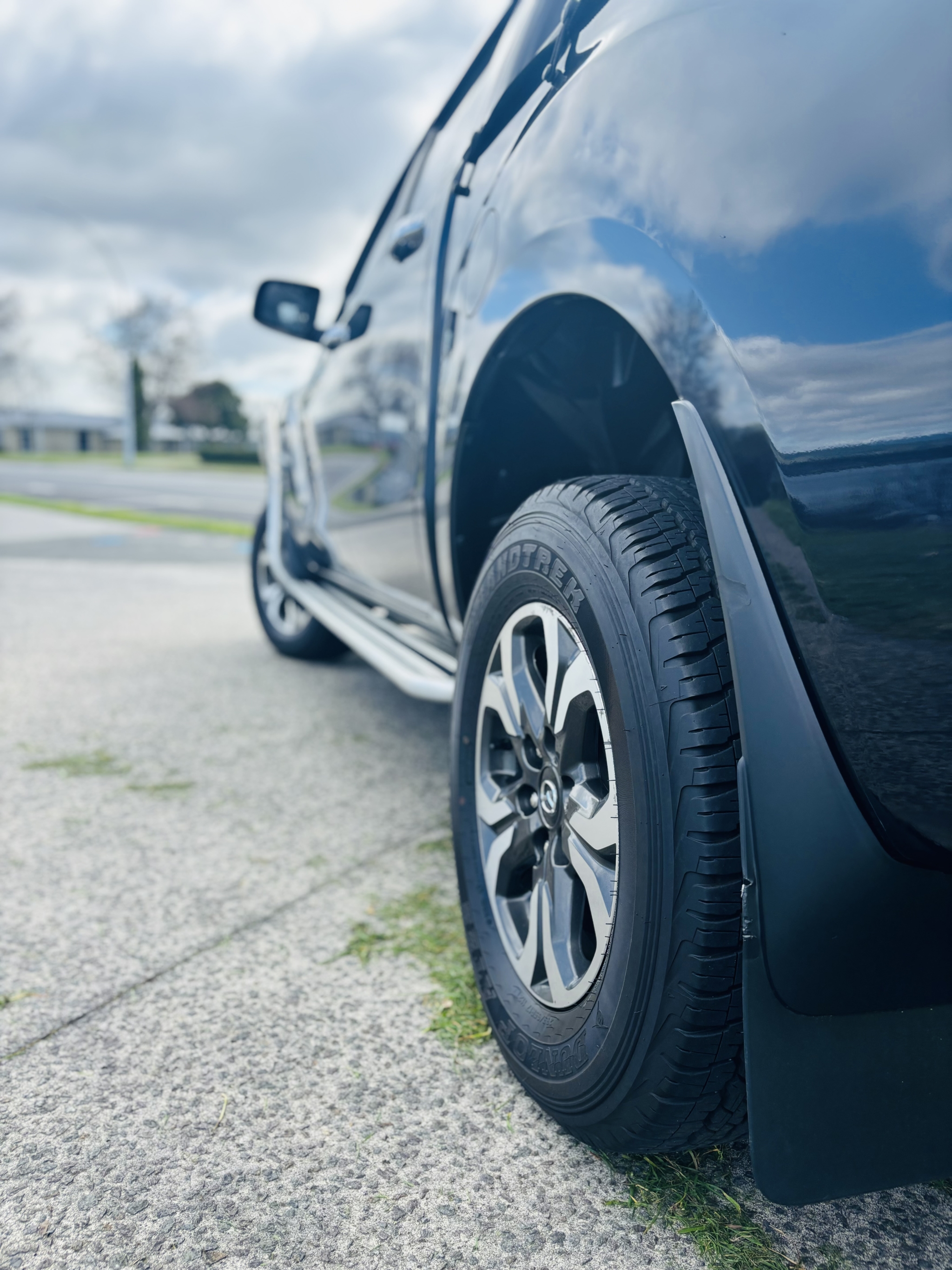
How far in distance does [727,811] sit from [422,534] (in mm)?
1475

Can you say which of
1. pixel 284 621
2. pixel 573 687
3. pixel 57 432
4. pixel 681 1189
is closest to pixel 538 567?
pixel 573 687

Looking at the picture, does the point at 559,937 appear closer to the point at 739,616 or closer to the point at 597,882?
the point at 597,882

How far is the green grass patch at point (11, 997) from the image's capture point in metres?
1.76

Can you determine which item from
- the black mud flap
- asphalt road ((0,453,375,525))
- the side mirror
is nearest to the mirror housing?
the side mirror

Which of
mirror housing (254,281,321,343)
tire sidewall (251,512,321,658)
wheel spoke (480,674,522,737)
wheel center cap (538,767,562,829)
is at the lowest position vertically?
tire sidewall (251,512,321,658)

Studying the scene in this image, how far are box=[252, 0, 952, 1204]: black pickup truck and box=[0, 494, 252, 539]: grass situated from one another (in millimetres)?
10324

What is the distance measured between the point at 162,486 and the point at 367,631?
2322 cm

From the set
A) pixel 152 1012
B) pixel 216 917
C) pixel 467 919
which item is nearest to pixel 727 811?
pixel 467 919

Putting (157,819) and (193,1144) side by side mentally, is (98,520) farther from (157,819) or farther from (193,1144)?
(193,1144)

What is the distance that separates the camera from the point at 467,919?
174cm

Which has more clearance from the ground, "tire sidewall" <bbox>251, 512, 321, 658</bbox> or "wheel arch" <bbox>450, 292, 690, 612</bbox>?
"wheel arch" <bbox>450, 292, 690, 612</bbox>

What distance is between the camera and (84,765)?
3121mm

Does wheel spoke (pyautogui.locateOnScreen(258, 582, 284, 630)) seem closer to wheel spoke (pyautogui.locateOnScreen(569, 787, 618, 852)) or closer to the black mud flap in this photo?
wheel spoke (pyautogui.locateOnScreen(569, 787, 618, 852))

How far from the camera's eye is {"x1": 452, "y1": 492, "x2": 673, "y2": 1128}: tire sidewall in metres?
1.18
